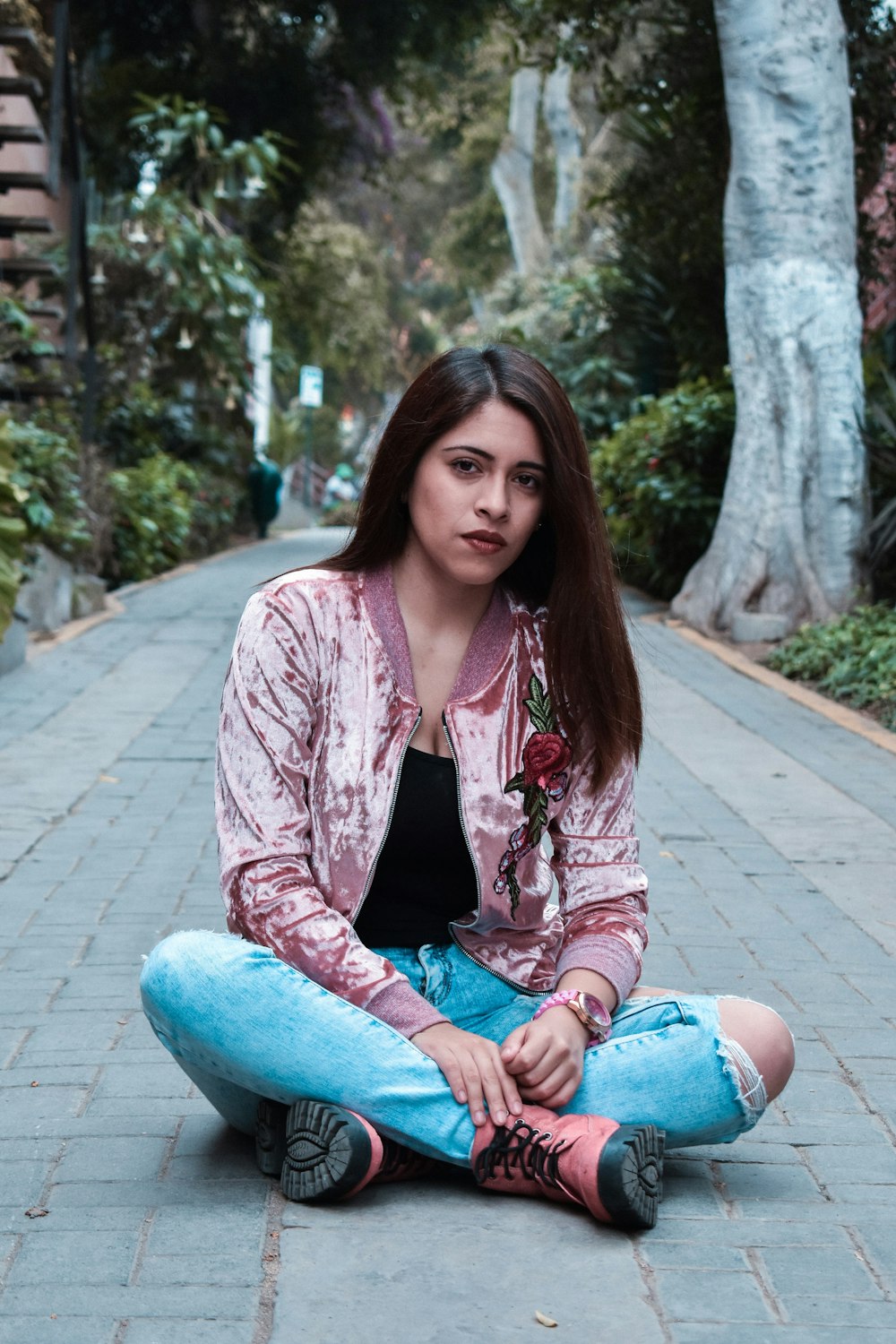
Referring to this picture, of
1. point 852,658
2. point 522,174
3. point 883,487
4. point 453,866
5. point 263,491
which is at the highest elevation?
point 522,174

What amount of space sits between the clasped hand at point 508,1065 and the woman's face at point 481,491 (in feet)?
2.47

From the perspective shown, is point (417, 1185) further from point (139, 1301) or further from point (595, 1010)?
point (139, 1301)

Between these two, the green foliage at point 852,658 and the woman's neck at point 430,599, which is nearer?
the woman's neck at point 430,599

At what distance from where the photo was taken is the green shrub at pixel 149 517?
13336mm

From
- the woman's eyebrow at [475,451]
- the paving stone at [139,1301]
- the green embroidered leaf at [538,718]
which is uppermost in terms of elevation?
the woman's eyebrow at [475,451]

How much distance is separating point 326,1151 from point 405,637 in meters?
0.86

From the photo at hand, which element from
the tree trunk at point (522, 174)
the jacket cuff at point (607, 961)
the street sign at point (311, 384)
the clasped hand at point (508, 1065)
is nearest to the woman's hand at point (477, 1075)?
the clasped hand at point (508, 1065)

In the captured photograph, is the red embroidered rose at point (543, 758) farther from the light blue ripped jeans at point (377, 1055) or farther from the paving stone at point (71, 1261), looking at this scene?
the paving stone at point (71, 1261)

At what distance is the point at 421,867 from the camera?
281 cm

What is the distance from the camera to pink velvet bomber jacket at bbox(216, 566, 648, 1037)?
2.61 meters

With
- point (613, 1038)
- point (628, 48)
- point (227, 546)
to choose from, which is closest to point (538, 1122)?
point (613, 1038)

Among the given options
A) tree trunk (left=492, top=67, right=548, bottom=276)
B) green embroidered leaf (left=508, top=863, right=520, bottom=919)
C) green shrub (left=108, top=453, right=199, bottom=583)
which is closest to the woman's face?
green embroidered leaf (left=508, top=863, right=520, bottom=919)

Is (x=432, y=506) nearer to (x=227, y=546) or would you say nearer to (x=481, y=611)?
(x=481, y=611)

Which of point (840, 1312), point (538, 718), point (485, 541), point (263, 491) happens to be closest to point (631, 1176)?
point (840, 1312)
